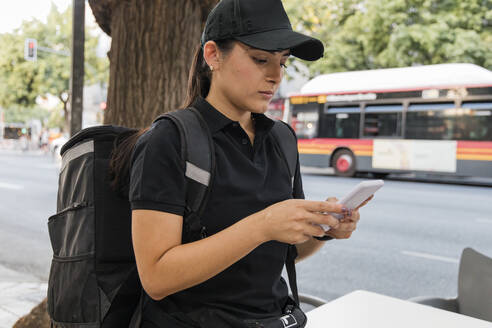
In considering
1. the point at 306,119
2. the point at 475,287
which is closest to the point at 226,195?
the point at 475,287

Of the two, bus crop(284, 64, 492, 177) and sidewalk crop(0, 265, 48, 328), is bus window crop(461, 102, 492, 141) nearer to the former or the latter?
bus crop(284, 64, 492, 177)

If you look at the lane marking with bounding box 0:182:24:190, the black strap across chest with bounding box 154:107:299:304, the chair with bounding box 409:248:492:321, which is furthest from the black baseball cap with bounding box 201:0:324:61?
the lane marking with bounding box 0:182:24:190

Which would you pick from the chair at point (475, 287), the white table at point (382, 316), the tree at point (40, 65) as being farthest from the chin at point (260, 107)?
the tree at point (40, 65)

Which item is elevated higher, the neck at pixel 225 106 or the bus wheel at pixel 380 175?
the neck at pixel 225 106

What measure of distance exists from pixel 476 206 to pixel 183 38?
8.65 m

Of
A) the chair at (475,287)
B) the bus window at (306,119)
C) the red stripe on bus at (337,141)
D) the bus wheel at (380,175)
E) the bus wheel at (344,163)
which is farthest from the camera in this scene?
the bus window at (306,119)

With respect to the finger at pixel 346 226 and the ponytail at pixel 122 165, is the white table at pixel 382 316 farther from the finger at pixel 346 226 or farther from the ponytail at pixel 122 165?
the ponytail at pixel 122 165

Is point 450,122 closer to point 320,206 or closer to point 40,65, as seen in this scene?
point 320,206

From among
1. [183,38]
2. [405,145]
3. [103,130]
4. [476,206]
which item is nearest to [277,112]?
[405,145]

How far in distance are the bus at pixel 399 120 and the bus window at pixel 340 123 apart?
0.03m

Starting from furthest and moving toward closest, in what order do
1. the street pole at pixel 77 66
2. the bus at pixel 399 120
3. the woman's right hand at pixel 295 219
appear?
the bus at pixel 399 120 → the street pole at pixel 77 66 → the woman's right hand at pixel 295 219

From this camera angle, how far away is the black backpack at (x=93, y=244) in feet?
4.63

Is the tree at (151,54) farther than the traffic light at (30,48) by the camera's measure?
No

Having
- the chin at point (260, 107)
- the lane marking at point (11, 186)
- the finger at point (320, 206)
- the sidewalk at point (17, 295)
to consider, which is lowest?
the lane marking at point (11, 186)
